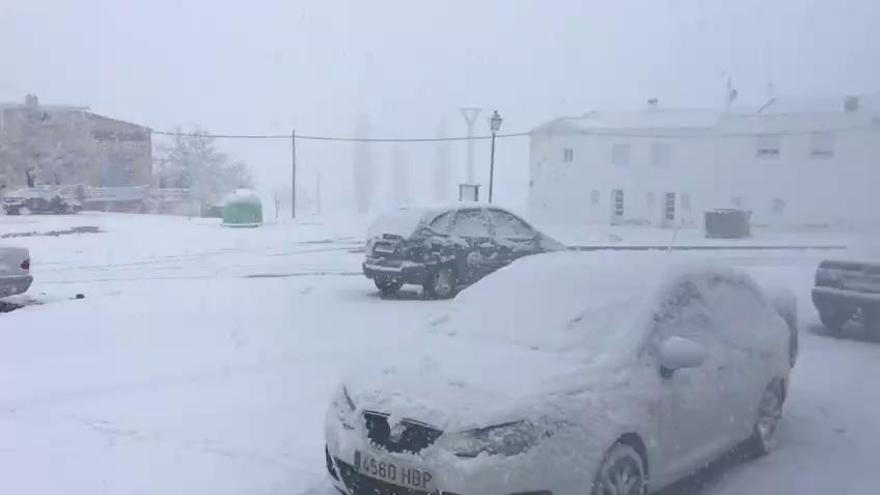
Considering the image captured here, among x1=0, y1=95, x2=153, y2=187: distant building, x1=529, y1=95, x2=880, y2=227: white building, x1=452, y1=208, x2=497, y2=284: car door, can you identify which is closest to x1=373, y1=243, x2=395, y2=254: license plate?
x1=452, y1=208, x2=497, y2=284: car door

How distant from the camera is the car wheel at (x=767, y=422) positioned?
18.6 ft

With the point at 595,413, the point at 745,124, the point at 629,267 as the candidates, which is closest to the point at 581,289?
the point at 629,267

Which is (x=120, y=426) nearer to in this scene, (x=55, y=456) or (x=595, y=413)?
(x=55, y=456)

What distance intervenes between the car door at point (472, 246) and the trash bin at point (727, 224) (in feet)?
62.9

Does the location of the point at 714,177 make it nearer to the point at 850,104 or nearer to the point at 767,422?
the point at 850,104

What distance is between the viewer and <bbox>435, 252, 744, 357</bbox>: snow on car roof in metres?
4.82

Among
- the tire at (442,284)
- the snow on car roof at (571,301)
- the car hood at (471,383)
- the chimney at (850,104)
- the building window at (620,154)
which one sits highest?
the chimney at (850,104)

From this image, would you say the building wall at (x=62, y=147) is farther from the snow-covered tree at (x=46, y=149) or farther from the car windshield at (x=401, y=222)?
the car windshield at (x=401, y=222)

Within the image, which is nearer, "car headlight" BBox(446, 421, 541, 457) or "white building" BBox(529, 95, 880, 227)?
"car headlight" BBox(446, 421, 541, 457)

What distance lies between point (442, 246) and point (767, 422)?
7746mm

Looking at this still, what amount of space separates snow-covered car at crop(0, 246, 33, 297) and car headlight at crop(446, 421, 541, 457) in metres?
9.85

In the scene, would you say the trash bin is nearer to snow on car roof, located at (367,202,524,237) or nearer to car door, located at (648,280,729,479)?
snow on car roof, located at (367,202,524,237)

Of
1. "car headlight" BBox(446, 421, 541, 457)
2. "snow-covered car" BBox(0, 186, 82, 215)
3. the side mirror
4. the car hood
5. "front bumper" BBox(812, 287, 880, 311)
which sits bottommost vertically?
"snow-covered car" BBox(0, 186, 82, 215)

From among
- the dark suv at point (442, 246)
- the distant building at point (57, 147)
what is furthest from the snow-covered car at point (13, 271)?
the distant building at point (57, 147)
